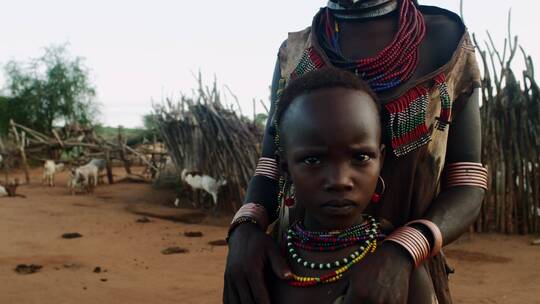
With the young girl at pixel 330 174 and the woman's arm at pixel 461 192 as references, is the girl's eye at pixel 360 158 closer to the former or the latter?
the young girl at pixel 330 174

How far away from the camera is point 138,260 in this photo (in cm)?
644

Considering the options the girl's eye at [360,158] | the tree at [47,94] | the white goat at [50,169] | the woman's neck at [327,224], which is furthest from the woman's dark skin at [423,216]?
the tree at [47,94]

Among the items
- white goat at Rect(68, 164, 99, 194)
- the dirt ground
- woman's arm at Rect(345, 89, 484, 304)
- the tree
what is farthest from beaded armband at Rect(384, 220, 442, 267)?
the tree

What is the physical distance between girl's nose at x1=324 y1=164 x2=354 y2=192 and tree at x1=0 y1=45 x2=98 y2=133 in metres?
23.0

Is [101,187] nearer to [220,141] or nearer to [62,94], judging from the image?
[220,141]

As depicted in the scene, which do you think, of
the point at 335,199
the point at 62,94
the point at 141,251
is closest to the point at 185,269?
the point at 141,251

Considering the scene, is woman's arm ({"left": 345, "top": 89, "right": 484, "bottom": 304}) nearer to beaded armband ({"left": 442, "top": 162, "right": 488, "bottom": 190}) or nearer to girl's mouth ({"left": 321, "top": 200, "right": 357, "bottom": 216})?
beaded armband ({"left": 442, "top": 162, "right": 488, "bottom": 190})

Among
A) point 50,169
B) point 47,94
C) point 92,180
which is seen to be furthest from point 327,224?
point 47,94

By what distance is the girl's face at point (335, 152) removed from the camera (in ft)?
4.17

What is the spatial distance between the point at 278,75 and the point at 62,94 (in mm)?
23353

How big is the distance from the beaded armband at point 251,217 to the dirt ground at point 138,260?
334 centimetres

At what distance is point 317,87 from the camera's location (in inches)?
52.6

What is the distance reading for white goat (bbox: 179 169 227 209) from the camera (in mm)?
9734

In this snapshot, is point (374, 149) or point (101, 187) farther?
point (101, 187)
